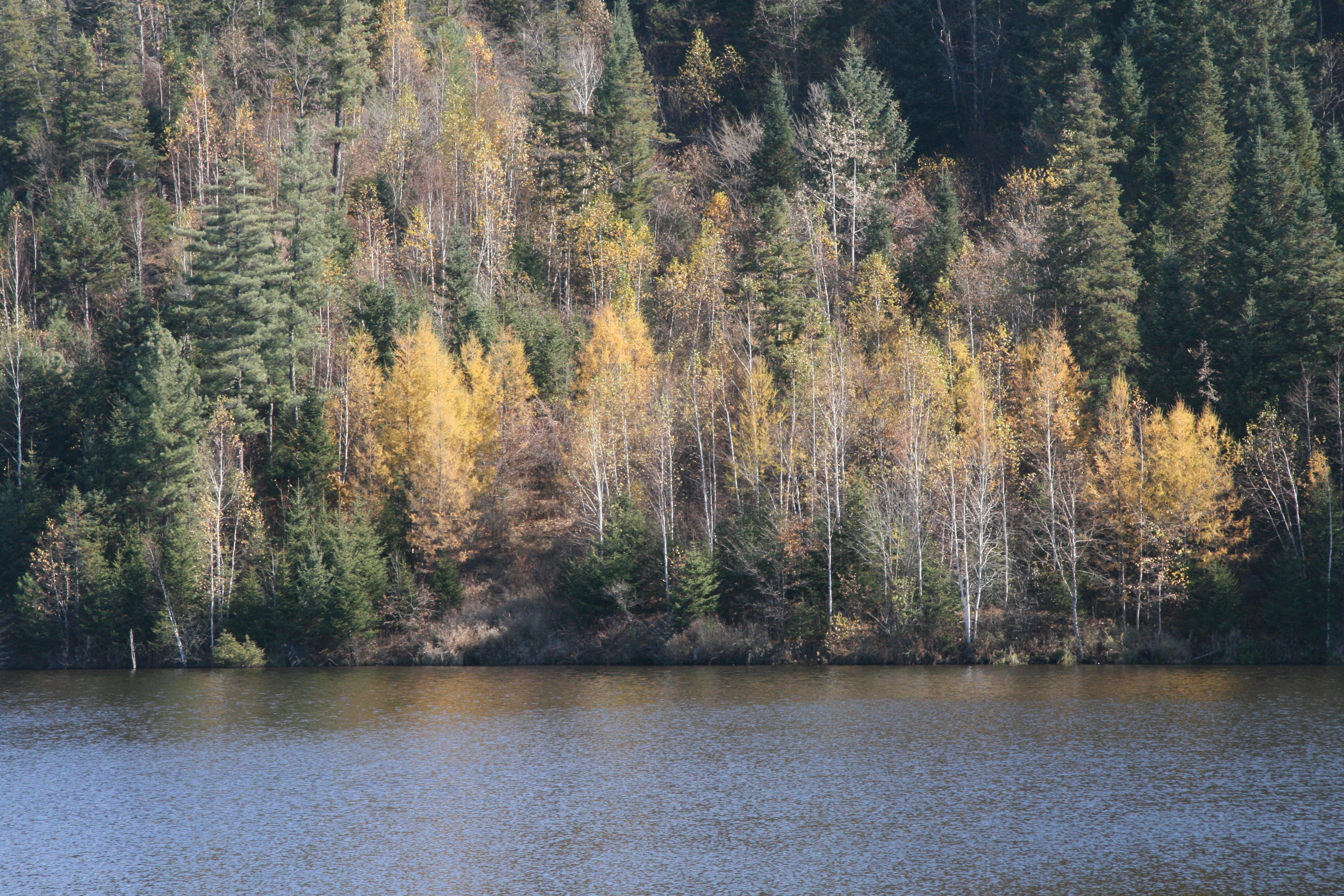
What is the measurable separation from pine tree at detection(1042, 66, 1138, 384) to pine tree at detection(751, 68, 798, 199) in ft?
60.8

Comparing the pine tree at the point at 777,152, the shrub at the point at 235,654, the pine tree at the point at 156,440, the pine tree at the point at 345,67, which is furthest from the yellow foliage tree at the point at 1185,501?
the pine tree at the point at 345,67

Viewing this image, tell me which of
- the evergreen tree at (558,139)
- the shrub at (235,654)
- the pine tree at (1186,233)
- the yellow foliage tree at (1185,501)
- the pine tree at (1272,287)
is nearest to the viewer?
the yellow foliage tree at (1185,501)

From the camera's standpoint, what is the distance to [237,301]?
192ft

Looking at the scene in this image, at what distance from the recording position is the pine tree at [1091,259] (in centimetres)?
5397

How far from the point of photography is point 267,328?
59500 millimetres

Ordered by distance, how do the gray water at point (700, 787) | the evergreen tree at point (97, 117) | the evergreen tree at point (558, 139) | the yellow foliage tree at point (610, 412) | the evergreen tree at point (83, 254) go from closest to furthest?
the gray water at point (700, 787), the yellow foliage tree at point (610, 412), the evergreen tree at point (83, 254), the evergreen tree at point (558, 139), the evergreen tree at point (97, 117)

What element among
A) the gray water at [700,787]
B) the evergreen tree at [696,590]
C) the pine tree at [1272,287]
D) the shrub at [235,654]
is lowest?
the gray water at [700,787]

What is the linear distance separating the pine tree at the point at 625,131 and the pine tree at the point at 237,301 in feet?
78.1

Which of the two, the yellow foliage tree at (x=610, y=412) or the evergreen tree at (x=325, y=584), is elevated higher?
the yellow foliage tree at (x=610, y=412)

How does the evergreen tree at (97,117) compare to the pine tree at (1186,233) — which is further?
the evergreen tree at (97,117)

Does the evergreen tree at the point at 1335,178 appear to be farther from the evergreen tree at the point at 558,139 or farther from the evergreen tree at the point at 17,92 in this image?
the evergreen tree at the point at 17,92

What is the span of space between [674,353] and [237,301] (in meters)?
23.6

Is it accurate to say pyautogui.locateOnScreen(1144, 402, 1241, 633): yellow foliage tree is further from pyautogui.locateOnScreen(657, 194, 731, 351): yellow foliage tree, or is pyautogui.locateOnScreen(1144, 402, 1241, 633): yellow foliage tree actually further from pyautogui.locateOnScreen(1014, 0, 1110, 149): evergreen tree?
pyautogui.locateOnScreen(657, 194, 731, 351): yellow foliage tree

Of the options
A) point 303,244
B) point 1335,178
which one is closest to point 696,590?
point 303,244
